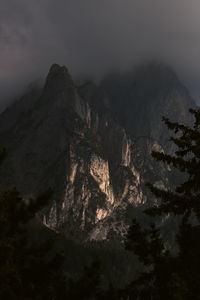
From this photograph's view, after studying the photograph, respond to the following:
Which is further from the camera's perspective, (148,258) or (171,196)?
(148,258)

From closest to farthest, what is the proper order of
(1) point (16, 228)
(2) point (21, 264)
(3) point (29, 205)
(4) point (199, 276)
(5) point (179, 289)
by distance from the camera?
(5) point (179, 289)
(4) point (199, 276)
(3) point (29, 205)
(1) point (16, 228)
(2) point (21, 264)

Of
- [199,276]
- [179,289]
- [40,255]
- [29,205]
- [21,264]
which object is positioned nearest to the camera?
[179,289]

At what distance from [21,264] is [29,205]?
4.12 m

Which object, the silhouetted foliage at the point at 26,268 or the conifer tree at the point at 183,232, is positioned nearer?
the silhouetted foliage at the point at 26,268

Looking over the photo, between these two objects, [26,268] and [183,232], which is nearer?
[26,268]

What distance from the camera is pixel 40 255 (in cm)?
1978

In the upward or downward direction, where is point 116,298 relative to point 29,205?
downward

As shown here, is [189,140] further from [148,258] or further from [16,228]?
[16,228]

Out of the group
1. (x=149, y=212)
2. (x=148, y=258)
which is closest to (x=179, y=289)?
(x=149, y=212)

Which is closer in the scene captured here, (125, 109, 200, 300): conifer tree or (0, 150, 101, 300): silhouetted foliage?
(0, 150, 101, 300): silhouetted foliage

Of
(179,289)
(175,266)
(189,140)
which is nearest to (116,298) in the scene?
(175,266)

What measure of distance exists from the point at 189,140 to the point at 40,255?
10149 millimetres

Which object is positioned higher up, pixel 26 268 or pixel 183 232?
pixel 183 232

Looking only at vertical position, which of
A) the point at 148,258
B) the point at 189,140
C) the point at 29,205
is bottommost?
the point at 148,258
